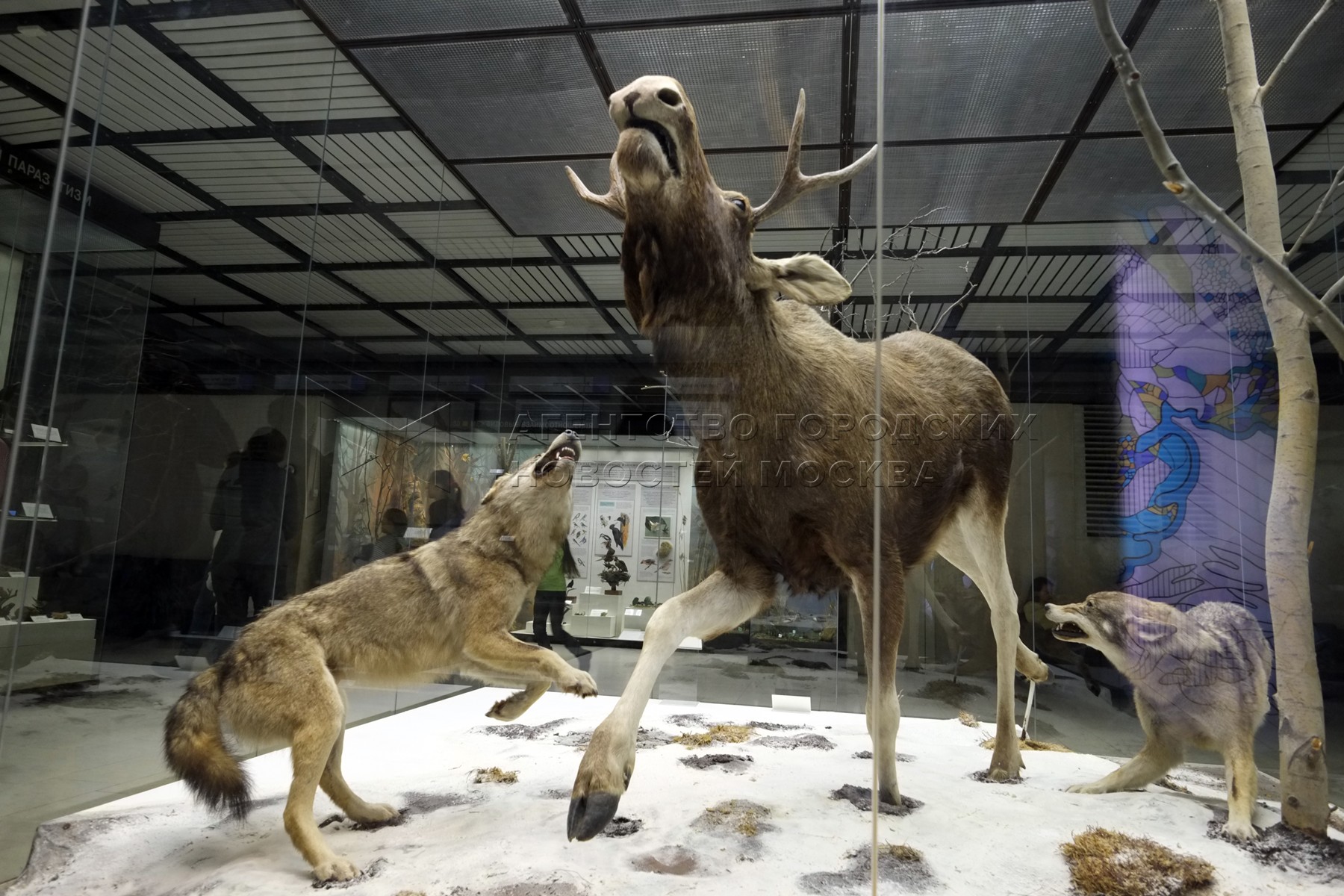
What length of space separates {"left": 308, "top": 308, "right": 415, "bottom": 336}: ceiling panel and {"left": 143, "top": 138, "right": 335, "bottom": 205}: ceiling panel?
0.59m

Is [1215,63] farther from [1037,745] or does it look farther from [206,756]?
[206,756]

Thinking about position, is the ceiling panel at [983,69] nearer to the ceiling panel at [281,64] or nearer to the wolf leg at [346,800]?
the ceiling panel at [281,64]

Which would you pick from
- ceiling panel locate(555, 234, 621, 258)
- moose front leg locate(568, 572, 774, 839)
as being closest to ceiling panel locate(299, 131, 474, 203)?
ceiling panel locate(555, 234, 621, 258)

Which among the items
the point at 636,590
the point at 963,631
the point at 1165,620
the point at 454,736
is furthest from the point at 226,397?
the point at 1165,620

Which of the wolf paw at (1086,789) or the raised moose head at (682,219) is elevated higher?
the raised moose head at (682,219)

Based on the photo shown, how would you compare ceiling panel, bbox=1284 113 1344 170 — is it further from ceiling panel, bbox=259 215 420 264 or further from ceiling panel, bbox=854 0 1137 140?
ceiling panel, bbox=259 215 420 264

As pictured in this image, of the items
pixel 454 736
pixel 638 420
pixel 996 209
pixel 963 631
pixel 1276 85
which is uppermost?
pixel 1276 85

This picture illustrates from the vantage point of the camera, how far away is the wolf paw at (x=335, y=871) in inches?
74.8

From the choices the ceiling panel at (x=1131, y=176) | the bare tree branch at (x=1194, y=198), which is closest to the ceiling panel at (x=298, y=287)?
the bare tree branch at (x=1194, y=198)

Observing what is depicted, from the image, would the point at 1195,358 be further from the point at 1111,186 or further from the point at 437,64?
the point at 437,64

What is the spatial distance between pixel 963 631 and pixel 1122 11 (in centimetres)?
268

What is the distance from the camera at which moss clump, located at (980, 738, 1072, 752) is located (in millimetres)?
2871

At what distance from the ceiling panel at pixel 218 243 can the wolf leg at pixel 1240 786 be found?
4.31m

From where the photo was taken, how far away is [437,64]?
10.5 feet
